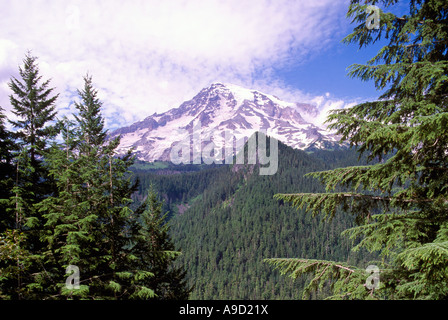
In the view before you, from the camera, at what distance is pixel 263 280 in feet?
471

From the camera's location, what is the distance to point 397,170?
5535 mm

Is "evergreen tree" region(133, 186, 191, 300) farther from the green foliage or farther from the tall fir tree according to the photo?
the tall fir tree

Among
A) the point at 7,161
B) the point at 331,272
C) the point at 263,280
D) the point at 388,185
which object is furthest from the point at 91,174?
the point at 263,280

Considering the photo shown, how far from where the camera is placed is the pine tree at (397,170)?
5.02 meters

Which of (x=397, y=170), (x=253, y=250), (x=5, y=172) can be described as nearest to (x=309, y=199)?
(x=397, y=170)

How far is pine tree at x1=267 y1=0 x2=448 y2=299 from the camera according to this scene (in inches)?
198

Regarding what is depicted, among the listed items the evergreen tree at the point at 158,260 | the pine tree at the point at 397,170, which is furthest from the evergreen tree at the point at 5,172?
the pine tree at the point at 397,170

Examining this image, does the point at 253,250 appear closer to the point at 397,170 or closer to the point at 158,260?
the point at 158,260

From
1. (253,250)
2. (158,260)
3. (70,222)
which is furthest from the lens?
(253,250)

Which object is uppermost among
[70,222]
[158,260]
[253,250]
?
[70,222]

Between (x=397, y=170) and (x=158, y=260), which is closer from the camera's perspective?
(x=397, y=170)

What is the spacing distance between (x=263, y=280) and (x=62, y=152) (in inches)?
5925

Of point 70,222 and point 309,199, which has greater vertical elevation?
point 309,199

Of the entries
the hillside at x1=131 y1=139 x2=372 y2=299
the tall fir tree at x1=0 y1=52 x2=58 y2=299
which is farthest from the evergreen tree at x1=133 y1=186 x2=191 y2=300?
the hillside at x1=131 y1=139 x2=372 y2=299
